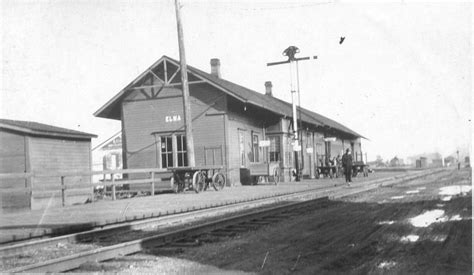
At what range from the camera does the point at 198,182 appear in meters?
18.2

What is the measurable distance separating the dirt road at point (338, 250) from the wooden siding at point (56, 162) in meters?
9.54

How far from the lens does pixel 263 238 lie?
7.32 metres

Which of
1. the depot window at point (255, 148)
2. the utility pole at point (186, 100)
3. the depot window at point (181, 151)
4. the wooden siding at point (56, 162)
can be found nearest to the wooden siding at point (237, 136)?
the depot window at point (255, 148)

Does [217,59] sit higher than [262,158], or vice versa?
[217,59]

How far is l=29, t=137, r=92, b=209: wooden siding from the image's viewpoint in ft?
52.1

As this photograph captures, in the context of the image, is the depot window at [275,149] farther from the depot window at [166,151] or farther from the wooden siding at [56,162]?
the wooden siding at [56,162]

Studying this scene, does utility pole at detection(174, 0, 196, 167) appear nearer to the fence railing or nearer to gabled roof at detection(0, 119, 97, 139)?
the fence railing

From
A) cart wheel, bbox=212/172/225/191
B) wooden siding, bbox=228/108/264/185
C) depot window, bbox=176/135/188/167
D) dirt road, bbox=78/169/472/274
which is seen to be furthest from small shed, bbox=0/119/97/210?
dirt road, bbox=78/169/472/274

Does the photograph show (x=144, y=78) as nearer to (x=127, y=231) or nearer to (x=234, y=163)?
(x=234, y=163)

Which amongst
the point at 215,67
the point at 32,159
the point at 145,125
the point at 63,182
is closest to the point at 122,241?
the point at 63,182

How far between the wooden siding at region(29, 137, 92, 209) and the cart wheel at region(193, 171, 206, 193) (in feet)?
12.2

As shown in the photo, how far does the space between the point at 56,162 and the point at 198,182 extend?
200 inches

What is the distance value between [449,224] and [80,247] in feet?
18.9

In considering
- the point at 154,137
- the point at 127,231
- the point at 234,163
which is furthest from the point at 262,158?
the point at 127,231
